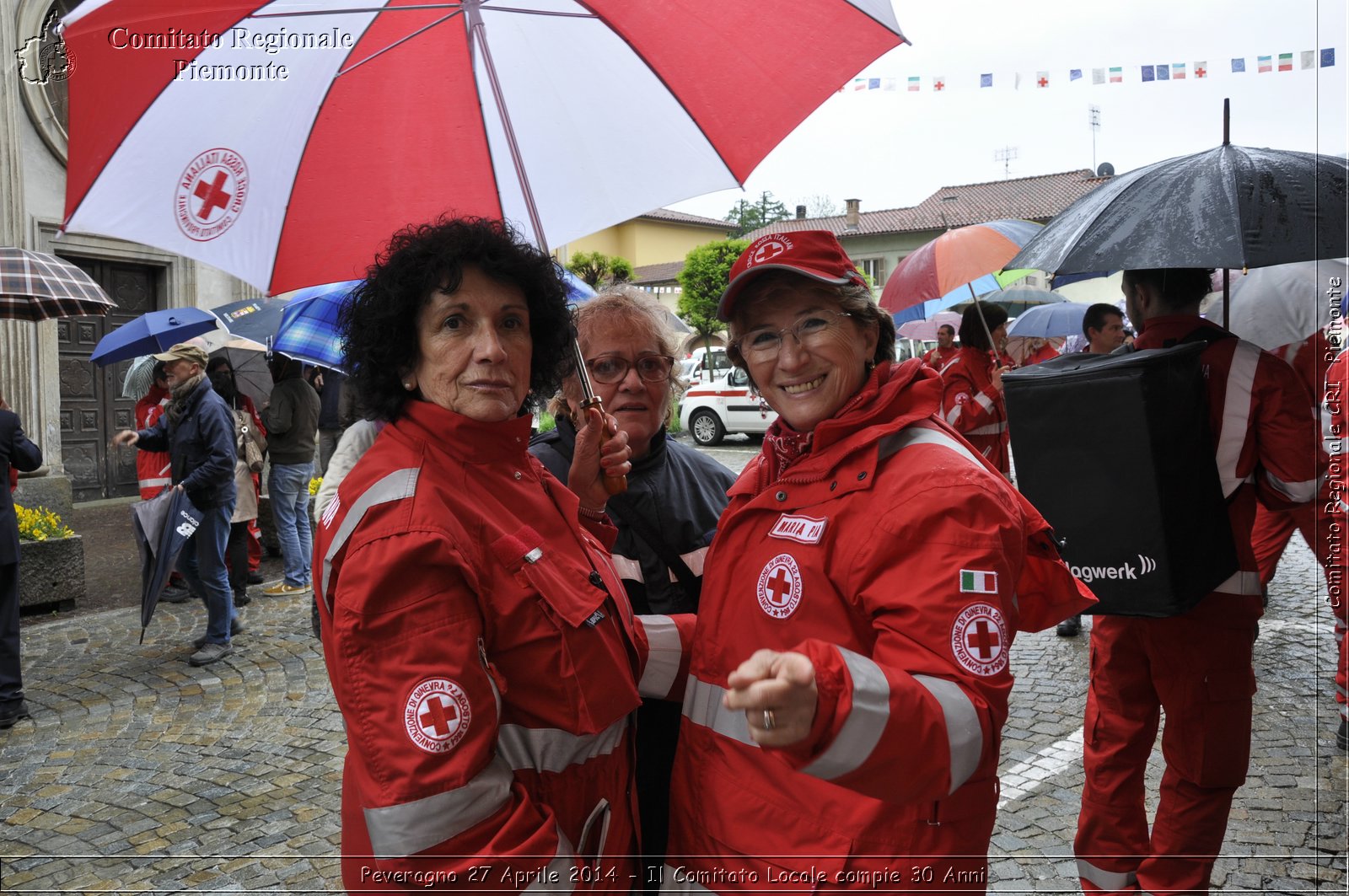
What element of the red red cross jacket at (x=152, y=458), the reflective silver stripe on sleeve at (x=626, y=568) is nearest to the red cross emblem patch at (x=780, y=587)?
the reflective silver stripe on sleeve at (x=626, y=568)

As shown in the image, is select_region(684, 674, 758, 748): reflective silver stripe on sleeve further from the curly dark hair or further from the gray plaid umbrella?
the gray plaid umbrella

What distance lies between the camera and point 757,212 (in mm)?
70125

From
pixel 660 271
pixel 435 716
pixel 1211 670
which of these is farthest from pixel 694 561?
pixel 660 271

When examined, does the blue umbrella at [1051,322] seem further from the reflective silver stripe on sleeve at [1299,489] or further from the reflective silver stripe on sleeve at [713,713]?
the reflective silver stripe on sleeve at [713,713]

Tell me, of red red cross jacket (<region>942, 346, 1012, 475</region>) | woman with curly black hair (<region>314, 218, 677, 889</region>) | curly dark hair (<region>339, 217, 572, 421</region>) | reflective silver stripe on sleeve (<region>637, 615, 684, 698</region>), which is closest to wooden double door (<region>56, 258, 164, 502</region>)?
red red cross jacket (<region>942, 346, 1012, 475</region>)

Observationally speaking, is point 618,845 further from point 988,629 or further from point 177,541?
point 177,541

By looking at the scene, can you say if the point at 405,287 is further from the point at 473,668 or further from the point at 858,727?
the point at 858,727

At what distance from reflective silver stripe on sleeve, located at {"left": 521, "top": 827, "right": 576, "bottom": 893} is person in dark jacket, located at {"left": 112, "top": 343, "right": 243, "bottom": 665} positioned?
19.4 ft

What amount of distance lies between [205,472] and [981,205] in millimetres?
30219

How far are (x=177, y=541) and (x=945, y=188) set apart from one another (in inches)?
1405

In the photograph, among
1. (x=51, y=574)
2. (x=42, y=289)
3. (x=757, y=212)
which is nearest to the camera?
(x=42, y=289)

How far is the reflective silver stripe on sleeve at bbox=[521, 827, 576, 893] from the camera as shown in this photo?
153 centimetres

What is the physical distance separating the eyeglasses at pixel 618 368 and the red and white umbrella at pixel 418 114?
0.43m

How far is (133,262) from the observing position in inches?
533
